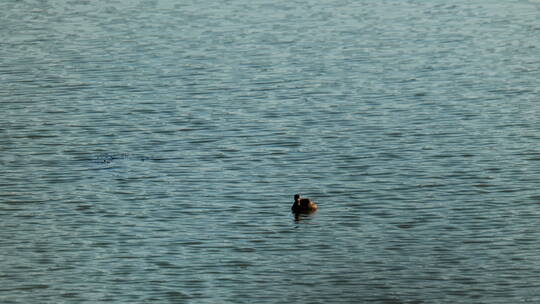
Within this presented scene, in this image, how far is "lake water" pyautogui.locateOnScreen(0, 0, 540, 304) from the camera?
20.5 meters

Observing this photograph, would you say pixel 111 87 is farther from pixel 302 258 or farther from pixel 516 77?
pixel 302 258

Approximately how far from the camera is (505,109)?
31.5m

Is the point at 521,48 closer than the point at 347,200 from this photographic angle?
No

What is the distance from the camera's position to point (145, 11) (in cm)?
5116

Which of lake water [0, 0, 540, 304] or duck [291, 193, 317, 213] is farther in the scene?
duck [291, 193, 317, 213]

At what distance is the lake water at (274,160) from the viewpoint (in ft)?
67.3

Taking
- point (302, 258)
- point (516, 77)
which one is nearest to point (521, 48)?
point (516, 77)

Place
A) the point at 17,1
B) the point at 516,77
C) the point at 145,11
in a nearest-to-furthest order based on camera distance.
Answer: the point at 516,77 → the point at 145,11 → the point at 17,1

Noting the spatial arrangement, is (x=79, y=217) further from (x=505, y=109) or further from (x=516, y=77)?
(x=516, y=77)

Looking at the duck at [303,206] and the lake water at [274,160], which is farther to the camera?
the duck at [303,206]

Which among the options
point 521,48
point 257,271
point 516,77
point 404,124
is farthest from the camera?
point 521,48

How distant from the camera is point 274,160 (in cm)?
2786

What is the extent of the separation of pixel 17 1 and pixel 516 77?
29.0m

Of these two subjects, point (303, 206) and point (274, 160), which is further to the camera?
point (274, 160)
